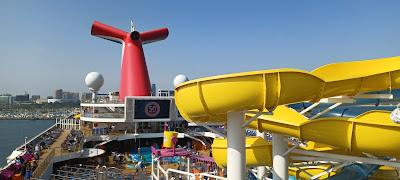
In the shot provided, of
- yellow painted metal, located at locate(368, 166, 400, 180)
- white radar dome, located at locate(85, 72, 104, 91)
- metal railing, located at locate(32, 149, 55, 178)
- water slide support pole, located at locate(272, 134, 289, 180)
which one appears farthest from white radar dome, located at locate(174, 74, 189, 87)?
water slide support pole, located at locate(272, 134, 289, 180)

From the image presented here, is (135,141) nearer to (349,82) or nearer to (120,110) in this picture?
(120,110)

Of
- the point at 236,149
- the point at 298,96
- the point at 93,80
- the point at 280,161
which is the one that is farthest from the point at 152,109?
the point at 298,96

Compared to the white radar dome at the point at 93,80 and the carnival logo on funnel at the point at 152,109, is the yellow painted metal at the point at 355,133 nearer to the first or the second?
the carnival logo on funnel at the point at 152,109

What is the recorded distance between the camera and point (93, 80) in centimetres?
3189

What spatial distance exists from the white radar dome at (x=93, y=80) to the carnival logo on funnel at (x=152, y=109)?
800cm

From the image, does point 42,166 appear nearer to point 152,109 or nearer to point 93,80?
point 152,109

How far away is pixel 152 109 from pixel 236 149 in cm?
2463

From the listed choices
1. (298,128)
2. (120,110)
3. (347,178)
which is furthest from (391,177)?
(120,110)

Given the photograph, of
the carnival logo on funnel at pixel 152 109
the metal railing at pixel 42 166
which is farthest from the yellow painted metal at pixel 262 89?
the carnival logo on funnel at pixel 152 109

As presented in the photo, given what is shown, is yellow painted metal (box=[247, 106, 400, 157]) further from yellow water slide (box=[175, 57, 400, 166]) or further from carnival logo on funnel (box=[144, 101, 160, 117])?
carnival logo on funnel (box=[144, 101, 160, 117])

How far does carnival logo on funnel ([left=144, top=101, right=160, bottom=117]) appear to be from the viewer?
29000 mm

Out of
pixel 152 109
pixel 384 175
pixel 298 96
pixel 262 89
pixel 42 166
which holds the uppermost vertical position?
pixel 262 89

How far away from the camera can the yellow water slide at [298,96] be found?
4438 mm

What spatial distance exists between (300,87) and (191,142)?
28109 millimetres
